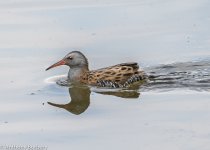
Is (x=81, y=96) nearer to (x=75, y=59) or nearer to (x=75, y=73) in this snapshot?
(x=75, y=73)

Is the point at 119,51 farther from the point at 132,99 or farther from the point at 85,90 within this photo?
the point at 132,99

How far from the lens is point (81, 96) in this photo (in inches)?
612

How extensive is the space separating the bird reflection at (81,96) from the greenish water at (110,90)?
0.02 meters

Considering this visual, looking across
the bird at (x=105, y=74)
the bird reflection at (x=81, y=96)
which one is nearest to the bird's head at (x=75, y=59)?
the bird at (x=105, y=74)

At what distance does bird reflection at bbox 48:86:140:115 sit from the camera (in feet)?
47.6

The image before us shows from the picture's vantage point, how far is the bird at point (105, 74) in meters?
16.3

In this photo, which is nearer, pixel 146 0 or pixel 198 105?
pixel 198 105

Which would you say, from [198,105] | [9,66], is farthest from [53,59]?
[198,105]

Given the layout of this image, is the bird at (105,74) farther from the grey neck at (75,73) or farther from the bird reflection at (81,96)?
the bird reflection at (81,96)

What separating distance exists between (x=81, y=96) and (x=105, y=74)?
38.9 inches

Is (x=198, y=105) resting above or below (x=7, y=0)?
below

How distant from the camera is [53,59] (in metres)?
17.5

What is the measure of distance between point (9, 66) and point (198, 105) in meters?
4.66

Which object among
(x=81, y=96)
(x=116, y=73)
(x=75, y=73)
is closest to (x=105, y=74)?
(x=116, y=73)
